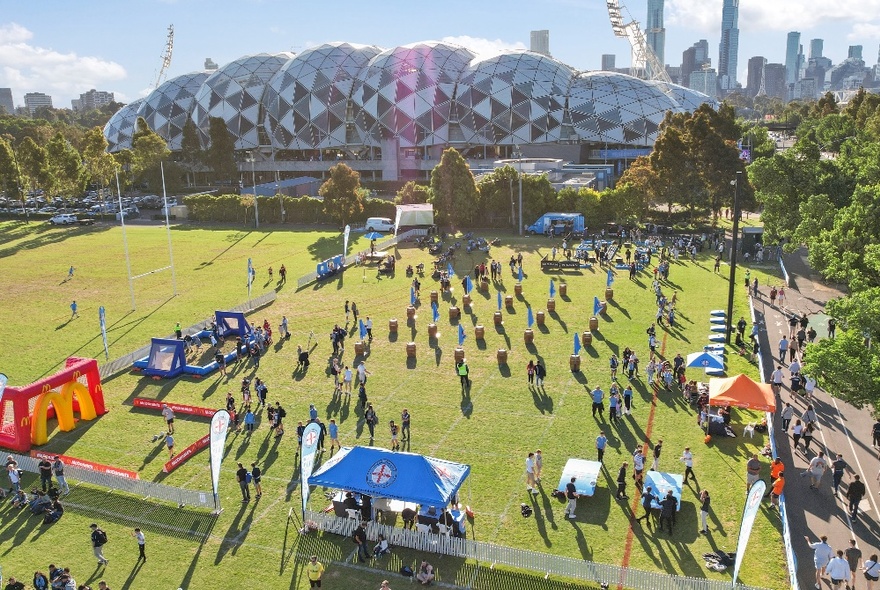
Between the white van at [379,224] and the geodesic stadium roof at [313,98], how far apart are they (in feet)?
94.7

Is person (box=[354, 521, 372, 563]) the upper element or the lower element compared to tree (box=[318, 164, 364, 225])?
lower

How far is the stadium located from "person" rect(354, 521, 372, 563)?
6015 centimetres

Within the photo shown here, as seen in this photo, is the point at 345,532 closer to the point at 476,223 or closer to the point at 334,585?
the point at 334,585

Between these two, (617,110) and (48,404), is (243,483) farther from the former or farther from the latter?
(617,110)

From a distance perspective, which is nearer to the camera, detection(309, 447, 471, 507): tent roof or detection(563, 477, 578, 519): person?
detection(309, 447, 471, 507): tent roof

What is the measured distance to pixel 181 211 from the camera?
65.6 meters

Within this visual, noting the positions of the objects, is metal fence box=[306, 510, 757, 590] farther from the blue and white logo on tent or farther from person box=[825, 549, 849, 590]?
person box=[825, 549, 849, 590]

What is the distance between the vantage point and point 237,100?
8656 cm

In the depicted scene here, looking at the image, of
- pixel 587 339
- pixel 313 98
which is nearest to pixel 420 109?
pixel 313 98

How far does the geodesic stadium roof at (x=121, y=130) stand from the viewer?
94.9m

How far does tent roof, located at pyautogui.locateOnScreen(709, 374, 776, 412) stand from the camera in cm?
1862

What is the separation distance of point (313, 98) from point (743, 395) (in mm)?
71830

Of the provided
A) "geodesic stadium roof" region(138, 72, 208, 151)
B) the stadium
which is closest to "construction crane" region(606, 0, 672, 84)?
the stadium

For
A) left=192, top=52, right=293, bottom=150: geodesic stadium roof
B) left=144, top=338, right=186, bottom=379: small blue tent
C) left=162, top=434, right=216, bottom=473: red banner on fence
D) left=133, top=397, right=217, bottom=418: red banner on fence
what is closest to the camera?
left=162, top=434, right=216, bottom=473: red banner on fence
